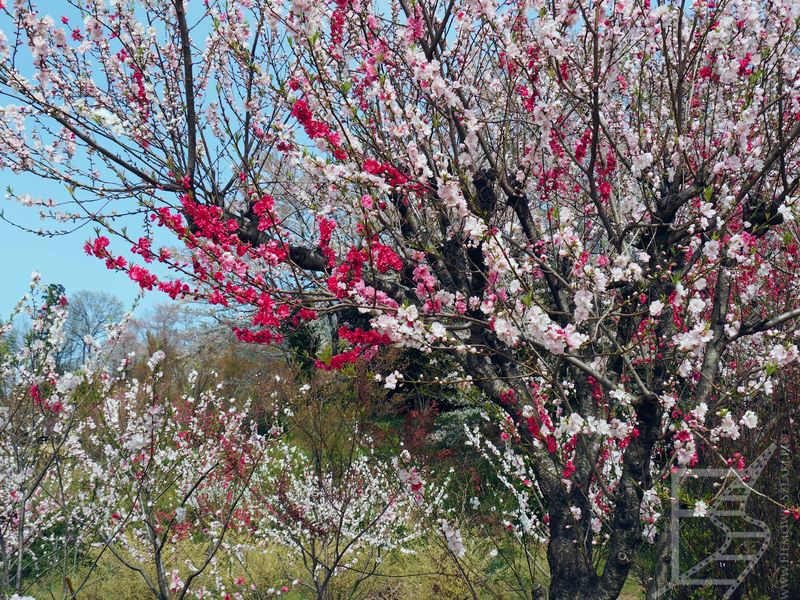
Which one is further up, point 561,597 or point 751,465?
point 751,465

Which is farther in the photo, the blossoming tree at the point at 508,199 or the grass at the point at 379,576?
the grass at the point at 379,576

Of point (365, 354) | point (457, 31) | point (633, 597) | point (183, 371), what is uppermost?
point (183, 371)

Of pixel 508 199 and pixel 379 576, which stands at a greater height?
pixel 508 199

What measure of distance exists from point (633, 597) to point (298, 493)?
4218mm

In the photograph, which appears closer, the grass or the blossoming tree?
the blossoming tree

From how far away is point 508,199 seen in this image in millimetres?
3828

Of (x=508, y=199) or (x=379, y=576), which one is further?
(x=379, y=576)

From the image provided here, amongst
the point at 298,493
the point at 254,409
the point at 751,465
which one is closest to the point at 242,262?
the point at 751,465

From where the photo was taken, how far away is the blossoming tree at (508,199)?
120 inches

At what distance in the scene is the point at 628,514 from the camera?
3188 mm

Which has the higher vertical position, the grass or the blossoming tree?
the blossoming tree

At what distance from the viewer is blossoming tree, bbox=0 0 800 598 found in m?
3.05

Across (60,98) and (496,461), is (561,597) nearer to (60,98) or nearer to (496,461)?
(60,98)

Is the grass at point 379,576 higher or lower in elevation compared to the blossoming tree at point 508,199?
lower
